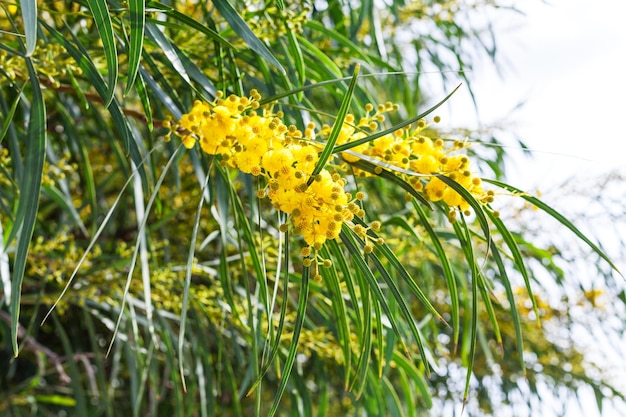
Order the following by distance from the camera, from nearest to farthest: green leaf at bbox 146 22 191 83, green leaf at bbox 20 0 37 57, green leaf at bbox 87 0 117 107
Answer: green leaf at bbox 20 0 37 57 → green leaf at bbox 87 0 117 107 → green leaf at bbox 146 22 191 83

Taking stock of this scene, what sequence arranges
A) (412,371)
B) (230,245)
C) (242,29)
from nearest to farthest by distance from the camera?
(242,29) → (412,371) → (230,245)

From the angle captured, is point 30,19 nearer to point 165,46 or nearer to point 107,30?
point 107,30

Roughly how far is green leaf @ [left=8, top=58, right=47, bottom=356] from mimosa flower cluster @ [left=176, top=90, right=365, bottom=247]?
17cm

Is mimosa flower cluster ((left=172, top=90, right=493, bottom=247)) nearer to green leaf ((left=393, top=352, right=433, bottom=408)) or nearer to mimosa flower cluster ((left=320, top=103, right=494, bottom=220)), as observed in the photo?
mimosa flower cluster ((left=320, top=103, right=494, bottom=220))

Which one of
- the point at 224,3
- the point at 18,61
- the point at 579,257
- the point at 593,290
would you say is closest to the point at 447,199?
the point at 224,3

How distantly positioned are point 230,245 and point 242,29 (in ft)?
2.46

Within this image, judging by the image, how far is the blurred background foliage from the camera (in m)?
0.67

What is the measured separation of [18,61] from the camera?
84 cm

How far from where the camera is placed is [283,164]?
0.56 m

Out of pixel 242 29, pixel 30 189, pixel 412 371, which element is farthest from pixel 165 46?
pixel 412 371

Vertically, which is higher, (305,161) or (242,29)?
(242,29)

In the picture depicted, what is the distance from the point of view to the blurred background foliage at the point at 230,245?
666 mm

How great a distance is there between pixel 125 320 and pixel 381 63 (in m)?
0.71

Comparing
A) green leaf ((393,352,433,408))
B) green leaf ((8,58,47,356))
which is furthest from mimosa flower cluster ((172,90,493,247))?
green leaf ((393,352,433,408))
